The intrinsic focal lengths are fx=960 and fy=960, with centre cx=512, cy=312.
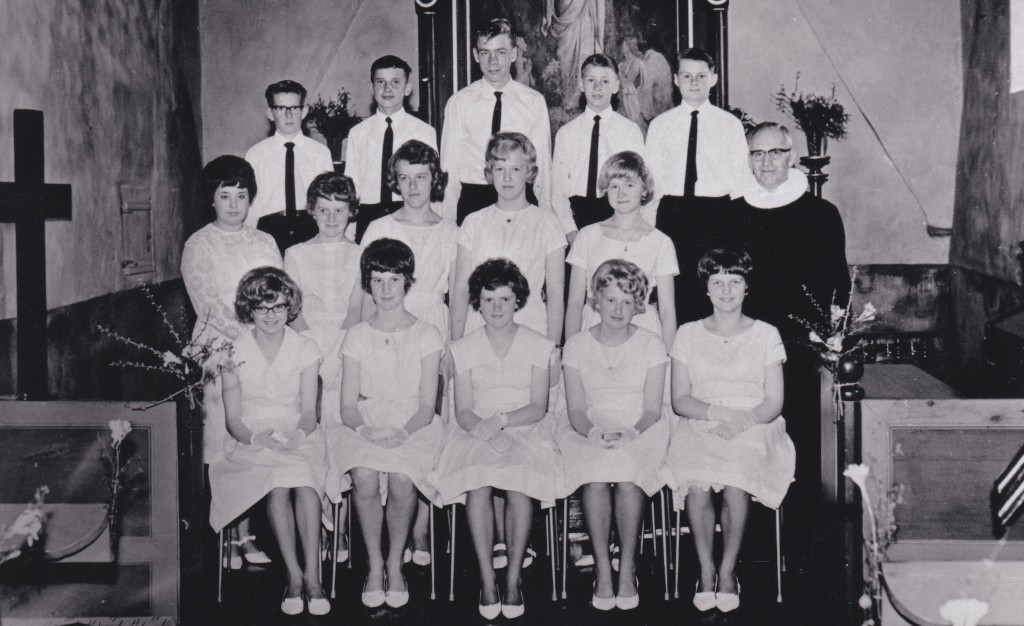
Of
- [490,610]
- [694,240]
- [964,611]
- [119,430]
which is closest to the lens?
[964,611]

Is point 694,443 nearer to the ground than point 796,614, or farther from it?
farther from it

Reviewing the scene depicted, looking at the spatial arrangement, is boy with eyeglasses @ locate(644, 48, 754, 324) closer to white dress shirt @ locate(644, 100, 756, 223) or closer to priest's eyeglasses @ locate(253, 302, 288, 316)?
white dress shirt @ locate(644, 100, 756, 223)

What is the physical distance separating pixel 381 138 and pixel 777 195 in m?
1.96

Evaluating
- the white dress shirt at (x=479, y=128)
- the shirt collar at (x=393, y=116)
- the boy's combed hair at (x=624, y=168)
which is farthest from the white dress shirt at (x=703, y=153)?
the shirt collar at (x=393, y=116)

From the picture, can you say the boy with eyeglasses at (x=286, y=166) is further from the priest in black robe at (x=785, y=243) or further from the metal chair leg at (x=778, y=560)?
the metal chair leg at (x=778, y=560)

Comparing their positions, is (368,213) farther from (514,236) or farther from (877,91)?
(877,91)

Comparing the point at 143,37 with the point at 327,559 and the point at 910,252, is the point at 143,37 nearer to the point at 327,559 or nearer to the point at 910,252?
the point at 327,559

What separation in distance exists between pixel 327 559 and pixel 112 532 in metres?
0.97

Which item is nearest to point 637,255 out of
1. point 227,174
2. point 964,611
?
point 227,174

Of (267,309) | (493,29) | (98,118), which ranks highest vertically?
(493,29)

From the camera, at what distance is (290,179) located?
489cm

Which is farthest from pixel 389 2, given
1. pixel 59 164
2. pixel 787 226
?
pixel 787 226

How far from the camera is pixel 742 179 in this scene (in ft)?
15.0

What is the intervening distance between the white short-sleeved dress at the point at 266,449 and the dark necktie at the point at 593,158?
5.54 ft
